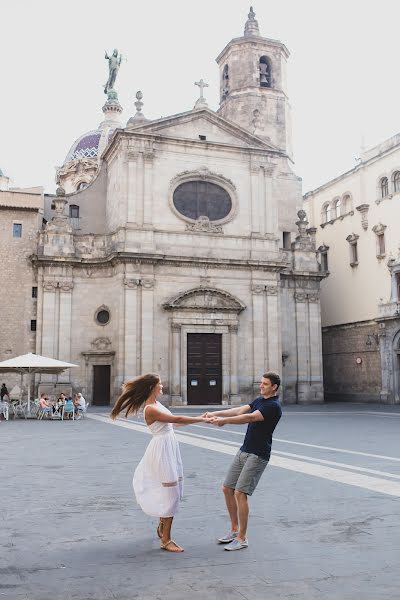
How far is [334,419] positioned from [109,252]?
16484 millimetres

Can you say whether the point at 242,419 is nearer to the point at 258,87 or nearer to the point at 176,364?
the point at 176,364

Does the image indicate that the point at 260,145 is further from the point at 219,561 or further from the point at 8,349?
the point at 219,561

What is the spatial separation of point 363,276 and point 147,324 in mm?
15718

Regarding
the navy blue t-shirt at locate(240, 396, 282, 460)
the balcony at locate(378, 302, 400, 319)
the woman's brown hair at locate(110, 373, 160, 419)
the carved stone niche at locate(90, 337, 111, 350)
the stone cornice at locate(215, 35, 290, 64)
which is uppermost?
the stone cornice at locate(215, 35, 290, 64)

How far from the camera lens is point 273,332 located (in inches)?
1410

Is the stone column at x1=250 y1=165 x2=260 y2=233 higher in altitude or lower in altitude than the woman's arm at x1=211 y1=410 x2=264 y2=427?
higher

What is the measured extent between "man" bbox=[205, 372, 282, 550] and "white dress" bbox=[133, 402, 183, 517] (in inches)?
21.8

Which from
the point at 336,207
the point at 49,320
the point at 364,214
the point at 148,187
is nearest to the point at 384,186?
the point at 364,214

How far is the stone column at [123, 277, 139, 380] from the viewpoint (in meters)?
32.7

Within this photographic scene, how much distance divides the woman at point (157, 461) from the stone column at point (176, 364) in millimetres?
27307

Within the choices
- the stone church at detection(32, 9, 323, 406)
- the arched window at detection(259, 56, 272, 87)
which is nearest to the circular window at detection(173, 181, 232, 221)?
the stone church at detection(32, 9, 323, 406)

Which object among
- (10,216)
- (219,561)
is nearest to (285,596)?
(219,561)

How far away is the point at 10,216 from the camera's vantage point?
117ft

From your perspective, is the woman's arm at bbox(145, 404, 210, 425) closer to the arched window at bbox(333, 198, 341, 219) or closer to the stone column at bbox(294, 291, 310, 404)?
the stone column at bbox(294, 291, 310, 404)
